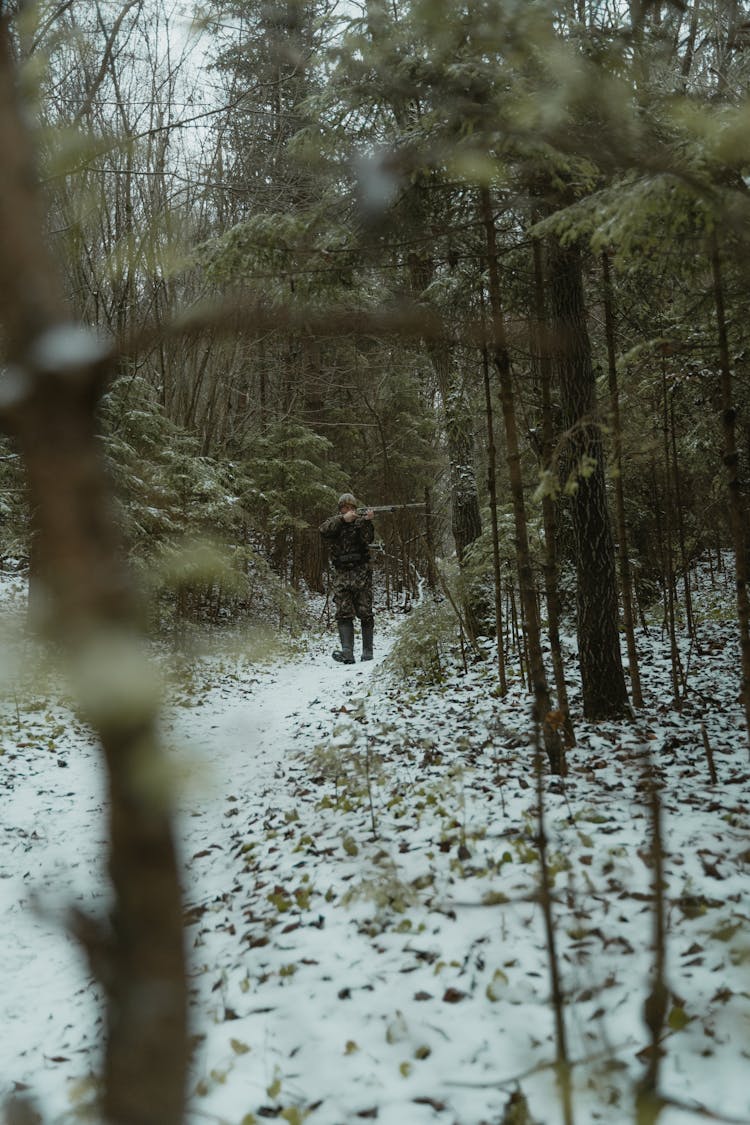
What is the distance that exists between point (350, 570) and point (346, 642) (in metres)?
1.15

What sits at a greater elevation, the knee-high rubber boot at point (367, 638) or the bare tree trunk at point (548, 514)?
the bare tree trunk at point (548, 514)

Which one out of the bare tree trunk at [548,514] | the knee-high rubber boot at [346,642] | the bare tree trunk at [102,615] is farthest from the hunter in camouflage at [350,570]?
the bare tree trunk at [102,615]

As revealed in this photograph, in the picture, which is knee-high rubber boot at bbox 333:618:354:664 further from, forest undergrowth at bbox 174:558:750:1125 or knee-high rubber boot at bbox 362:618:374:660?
forest undergrowth at bbox 174:558:750:1125

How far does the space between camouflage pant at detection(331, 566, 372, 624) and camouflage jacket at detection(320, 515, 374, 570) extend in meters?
0.13

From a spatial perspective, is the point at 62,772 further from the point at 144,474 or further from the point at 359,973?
the point at 144,474

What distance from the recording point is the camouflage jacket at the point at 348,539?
37.3ft

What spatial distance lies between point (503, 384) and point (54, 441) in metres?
4.94

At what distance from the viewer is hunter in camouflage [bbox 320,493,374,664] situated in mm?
11227

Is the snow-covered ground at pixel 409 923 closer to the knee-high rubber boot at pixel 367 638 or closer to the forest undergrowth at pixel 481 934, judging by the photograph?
the forest undergrowth at pixel 481 934

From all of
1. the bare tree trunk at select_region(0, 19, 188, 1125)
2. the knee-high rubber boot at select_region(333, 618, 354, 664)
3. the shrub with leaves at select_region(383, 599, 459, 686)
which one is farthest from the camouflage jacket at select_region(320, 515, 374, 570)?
the bare tree trunk at select_region(0, 19, 188, 1125)

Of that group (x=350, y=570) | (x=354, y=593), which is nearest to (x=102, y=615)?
(x=354, y=593)

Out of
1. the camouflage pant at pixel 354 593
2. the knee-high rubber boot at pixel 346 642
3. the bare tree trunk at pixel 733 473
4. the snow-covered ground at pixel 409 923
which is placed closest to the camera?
the snow-covered ground at pixel 409 923

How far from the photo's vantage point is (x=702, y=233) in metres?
4.35

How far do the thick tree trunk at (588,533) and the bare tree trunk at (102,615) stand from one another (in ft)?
20.5
